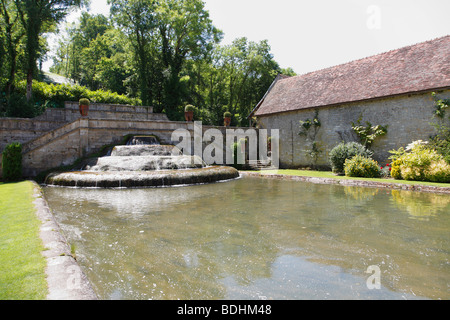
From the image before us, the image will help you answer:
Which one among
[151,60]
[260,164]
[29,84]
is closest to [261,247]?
[260,164]

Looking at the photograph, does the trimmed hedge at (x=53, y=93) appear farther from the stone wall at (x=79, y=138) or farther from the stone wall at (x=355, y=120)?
the stone wall at (x=355, y=120)

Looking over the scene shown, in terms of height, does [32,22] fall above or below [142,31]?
below

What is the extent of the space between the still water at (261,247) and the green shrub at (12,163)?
265 inches

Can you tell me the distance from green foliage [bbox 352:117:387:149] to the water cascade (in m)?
7.83

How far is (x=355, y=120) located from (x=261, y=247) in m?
15.2

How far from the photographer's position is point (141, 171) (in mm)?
13547

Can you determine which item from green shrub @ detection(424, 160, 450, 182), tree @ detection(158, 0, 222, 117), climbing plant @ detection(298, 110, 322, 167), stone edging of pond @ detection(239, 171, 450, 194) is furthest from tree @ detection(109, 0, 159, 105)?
green shrub @ detection(424, 160, 450, 182)

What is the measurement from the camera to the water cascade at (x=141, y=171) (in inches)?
488

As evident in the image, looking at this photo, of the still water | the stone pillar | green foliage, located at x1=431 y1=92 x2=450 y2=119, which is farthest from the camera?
the stone pillar

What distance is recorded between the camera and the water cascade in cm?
1238

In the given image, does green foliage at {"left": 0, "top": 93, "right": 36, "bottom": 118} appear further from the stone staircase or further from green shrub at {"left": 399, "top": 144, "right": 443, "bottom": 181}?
green shrub at {"left": 399, "top": 144, "right": 443, "bottom": 181}

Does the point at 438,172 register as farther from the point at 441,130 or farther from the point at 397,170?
the point at 441,130
